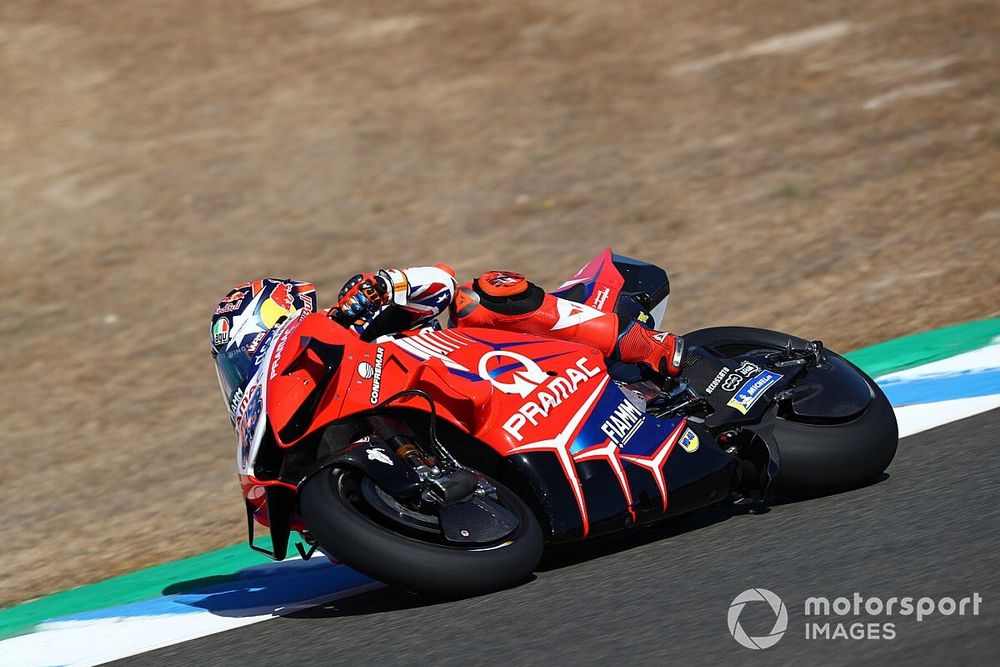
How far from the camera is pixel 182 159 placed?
49.9ft

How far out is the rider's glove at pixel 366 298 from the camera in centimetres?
496

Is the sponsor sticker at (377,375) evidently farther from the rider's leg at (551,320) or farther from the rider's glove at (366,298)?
the rider's leg at (551,320)

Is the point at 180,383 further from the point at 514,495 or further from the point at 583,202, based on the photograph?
the point at 514,495

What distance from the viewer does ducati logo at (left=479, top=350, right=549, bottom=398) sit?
16.1 ft

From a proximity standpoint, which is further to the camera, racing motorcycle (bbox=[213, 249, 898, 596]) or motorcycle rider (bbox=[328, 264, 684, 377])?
motorcycle rider (bbox=[328, 264, 684, 377])

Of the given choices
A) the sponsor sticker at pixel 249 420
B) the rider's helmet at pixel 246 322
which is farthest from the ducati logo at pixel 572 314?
the sponsor sticker at pixel 249 420

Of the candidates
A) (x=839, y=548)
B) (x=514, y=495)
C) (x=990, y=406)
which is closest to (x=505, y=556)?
(x=514, y=495)

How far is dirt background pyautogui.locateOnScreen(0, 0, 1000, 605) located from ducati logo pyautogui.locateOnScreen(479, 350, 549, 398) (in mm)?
2266

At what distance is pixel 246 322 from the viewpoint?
17.0 ft

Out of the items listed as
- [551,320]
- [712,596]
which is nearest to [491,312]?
[551,320]

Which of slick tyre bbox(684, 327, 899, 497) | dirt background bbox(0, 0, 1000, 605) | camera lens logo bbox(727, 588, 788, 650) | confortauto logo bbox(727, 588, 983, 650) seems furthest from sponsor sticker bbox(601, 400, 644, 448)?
dirt background bbox(0, 0, 1000, 605)

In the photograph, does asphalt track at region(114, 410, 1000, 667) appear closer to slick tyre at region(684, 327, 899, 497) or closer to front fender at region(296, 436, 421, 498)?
slick tyre at region(684, 327, 899, 497)

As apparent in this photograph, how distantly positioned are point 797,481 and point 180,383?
572 cm

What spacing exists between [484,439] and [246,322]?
1.07 metres
